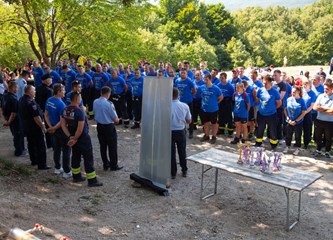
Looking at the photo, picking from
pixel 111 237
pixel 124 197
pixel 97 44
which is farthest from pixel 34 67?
pixel 111 237

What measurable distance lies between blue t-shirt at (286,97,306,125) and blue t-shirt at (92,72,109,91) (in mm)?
5825

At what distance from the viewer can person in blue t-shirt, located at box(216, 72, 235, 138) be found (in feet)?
33.5

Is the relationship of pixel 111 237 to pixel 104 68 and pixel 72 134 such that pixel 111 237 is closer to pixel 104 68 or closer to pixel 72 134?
pixel 72 134

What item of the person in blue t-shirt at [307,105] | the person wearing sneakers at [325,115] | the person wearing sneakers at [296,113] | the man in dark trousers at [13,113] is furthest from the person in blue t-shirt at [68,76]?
the person wearing sneakers at [325,115]

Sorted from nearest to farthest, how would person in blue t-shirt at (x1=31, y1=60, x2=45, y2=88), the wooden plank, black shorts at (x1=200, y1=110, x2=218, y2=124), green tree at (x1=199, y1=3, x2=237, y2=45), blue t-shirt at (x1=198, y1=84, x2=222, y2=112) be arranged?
the wooden plank, blue t-shirt at (x1=198, y1=84, x2=222, y2=112), black shorts at (x1=200, y1=110, x2=218, y2=124), person in blue t-shirt at (x1=31, y1=60, x2=45, y2=88), green tree at (x1=199, y1=3, x2=237, y2=45)

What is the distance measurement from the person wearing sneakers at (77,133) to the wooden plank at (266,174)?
2002mm

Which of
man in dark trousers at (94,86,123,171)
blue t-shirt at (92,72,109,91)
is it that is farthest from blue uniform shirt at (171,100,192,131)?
blue t-shirt at (92,72,109,91)

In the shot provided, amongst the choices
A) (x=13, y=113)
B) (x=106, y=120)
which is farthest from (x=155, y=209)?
(x=13, y=113)

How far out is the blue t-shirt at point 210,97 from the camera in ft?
31.1

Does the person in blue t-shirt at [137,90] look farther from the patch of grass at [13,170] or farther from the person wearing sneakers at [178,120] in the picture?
the patch of grass at [13,170]

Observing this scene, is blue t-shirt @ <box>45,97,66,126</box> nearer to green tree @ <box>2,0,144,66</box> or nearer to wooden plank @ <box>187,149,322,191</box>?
wooden plank @ <box>187,149,322,191</box>

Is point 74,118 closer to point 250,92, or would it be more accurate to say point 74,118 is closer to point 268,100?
point 268,100

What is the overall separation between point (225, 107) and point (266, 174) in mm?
5210

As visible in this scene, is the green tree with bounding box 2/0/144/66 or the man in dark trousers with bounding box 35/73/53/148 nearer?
the man in dark trousers with bounding box 35/73/53/148
